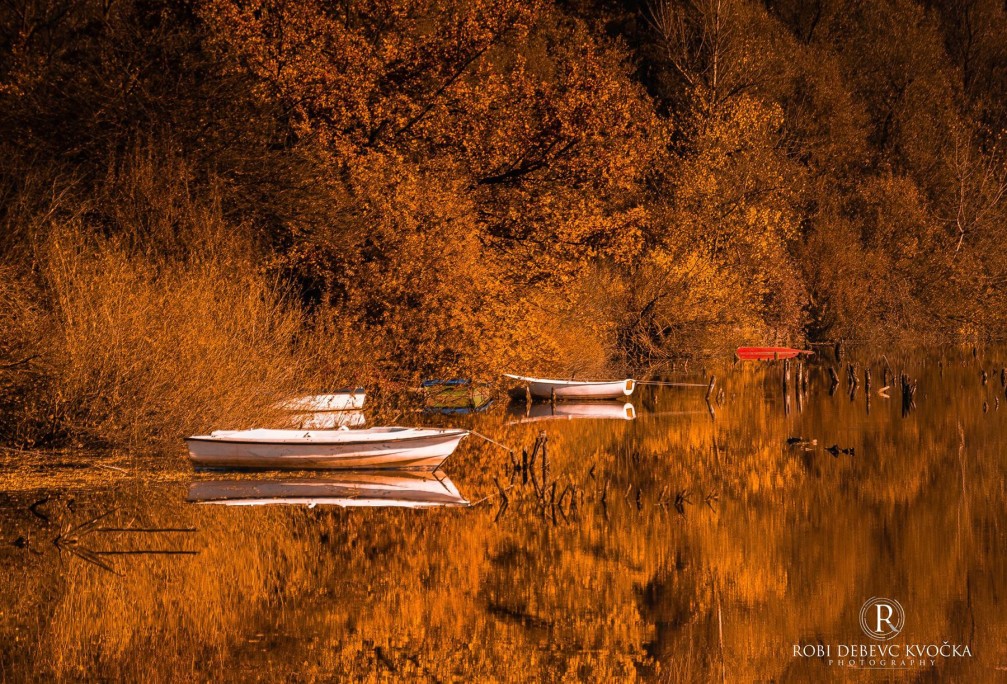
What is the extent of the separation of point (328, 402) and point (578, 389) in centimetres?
1472

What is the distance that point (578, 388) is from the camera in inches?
1729

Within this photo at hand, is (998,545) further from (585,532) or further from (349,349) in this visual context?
(349,349)

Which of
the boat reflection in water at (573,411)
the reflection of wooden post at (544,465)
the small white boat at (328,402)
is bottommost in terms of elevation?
the reflection of wooden post at (544,465)

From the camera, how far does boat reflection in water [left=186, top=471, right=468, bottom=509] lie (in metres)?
23.3

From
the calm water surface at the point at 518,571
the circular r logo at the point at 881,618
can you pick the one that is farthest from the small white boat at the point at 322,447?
the circular r logo at the point at 881,618

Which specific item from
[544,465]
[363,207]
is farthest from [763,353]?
[544,465]

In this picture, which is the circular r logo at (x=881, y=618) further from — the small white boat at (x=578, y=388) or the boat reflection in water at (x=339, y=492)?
the small white boat at (x=578, y=388)

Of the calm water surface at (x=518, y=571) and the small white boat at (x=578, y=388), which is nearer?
the calm water surface at (x=518, y=571)

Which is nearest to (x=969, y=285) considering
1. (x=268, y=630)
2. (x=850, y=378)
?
(x=850, y=378)

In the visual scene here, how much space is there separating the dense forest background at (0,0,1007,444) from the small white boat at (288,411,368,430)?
100 centimetres

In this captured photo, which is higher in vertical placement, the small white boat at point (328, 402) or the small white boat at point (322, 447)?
the small white boat at point (328, 402)

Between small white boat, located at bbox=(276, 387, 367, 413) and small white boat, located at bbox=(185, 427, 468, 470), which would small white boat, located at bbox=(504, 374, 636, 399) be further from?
small white boat, located at bbox=(185, 427, 468, 470)

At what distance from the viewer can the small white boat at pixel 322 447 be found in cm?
2519

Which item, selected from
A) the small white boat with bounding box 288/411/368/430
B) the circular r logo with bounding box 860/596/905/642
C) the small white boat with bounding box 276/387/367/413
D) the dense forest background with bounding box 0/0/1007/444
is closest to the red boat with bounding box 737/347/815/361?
the dense forest background with bounding box 0/0/1007/444
